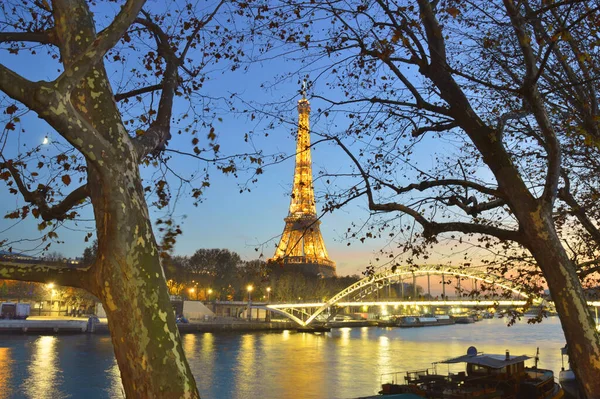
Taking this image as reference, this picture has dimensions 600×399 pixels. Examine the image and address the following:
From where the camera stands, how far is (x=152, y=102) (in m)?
6.10

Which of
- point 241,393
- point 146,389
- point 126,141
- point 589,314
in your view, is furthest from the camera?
point 241,393

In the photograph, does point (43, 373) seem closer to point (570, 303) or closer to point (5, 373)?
point (5, 373)

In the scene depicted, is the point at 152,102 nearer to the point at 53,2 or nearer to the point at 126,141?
the point at 53,2

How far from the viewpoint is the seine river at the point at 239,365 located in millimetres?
22938

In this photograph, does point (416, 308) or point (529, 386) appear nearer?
point (529, 386)

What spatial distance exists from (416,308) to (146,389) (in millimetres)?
107026

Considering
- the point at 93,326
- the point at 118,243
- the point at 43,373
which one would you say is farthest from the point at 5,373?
the point at 118,243

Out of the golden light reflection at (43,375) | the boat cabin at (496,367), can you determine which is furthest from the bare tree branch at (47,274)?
the golden light reflection at (43,375)

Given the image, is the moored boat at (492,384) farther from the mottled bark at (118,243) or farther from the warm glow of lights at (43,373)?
the warm glow of lights at (43,373)

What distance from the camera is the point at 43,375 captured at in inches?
989

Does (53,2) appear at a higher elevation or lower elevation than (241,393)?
higher

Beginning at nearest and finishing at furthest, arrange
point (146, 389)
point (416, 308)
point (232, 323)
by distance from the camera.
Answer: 1. point (146, 389)
2. point (232, 323)
3. point (416, 308)

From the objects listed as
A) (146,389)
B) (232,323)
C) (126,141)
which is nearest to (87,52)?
(126,141)

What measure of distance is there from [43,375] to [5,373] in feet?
6.59
